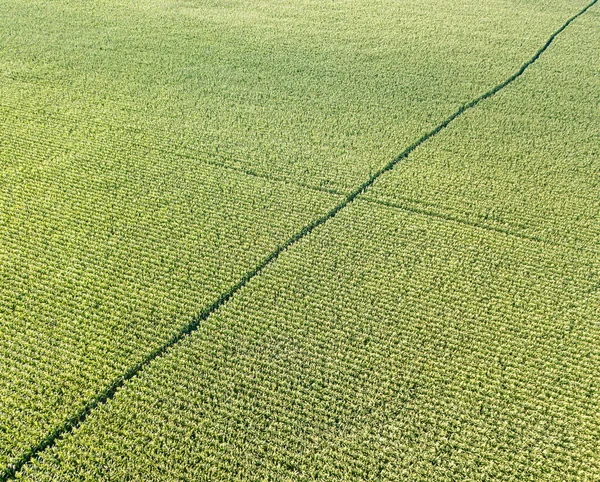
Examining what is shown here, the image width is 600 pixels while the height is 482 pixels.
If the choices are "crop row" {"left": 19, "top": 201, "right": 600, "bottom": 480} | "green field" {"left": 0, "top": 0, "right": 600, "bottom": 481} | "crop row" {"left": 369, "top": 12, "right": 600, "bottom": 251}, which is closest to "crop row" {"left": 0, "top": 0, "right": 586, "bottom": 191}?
"green field" {"left": 0, "top": 0, "right": 600, "bottom": 481}

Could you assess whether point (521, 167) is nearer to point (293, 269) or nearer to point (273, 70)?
point (293, 269)

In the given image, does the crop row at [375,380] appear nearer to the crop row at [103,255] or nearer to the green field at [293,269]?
the green field at [293,269]

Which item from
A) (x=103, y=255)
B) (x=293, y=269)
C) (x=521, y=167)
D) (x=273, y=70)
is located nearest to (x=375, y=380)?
(x=293, y=269)

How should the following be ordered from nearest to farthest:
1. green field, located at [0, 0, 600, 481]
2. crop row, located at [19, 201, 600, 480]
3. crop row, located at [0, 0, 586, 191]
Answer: crop row, located at [19, 201, 600, 480] → green field, located at [0, 0, 600, 481] → crop row, located at [0, 0, 586, 191]

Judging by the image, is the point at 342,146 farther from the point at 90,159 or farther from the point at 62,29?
the point at 62,29

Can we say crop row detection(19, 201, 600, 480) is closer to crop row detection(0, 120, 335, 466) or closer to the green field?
the green field

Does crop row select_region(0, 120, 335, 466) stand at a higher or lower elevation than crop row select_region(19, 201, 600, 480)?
higher
